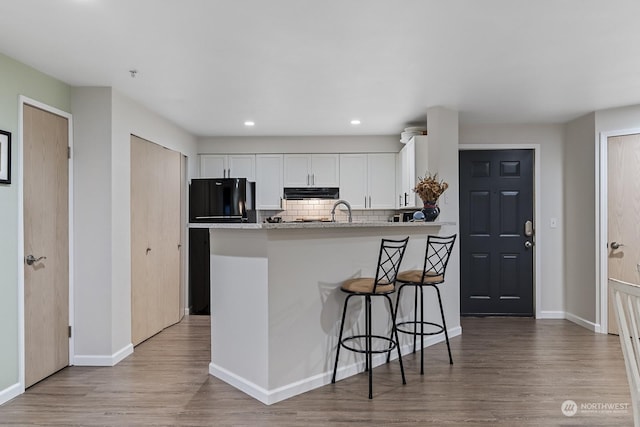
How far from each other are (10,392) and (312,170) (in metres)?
4.07

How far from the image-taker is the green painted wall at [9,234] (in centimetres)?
285

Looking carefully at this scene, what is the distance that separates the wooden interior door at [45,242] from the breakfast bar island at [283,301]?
127 centimetres

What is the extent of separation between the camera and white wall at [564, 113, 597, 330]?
15.4 ft

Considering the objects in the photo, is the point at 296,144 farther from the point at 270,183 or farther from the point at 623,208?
the point at 623,208

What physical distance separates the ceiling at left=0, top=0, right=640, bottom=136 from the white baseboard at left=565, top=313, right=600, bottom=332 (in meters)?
2.33

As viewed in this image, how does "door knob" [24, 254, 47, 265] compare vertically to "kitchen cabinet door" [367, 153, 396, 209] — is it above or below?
below

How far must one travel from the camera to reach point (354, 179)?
5.93m

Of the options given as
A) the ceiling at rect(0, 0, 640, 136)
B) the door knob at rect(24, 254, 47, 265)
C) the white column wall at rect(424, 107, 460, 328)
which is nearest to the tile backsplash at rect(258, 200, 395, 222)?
the white column wall at rect(424, 107, 460, 328)

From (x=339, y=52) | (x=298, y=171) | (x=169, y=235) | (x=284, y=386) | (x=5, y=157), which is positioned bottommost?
(x=284, y=386)

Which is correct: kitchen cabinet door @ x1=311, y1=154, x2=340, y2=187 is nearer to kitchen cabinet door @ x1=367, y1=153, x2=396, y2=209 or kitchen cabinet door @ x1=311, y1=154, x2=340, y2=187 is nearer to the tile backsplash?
the tile backsplash

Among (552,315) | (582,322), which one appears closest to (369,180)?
(552,315)

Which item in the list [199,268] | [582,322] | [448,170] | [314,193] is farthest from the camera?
[314,193]

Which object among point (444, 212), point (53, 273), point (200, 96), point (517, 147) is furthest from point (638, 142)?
point (53, 273)

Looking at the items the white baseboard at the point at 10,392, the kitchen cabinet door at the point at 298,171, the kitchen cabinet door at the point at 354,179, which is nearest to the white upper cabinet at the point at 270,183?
the kitchen cabinet door at the point at 298,171
